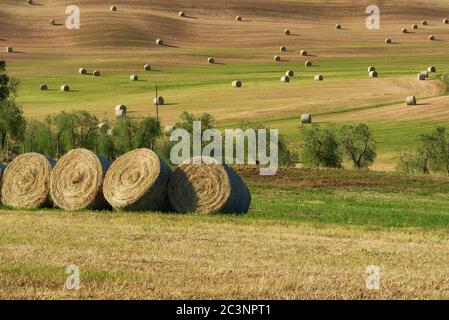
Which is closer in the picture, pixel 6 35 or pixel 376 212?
pixel 376 212

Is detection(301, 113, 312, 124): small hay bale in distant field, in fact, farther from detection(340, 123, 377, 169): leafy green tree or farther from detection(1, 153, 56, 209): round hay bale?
detection(1, 153, 56, 209): round hay bale

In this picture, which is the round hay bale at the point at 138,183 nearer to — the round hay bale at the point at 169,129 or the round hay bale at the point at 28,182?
the round hay bale at the point at 28,182

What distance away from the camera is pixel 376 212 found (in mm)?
25453

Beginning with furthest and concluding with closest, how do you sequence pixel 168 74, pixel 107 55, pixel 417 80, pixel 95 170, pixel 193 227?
pixel 107 55 → pixel 168 74 → pixel 417 80 → pixel 95 170 → pixel 193 227

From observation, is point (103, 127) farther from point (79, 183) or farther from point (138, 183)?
point (138, 183)

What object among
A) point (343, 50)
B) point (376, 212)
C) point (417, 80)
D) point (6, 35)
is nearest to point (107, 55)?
point (6, 35)

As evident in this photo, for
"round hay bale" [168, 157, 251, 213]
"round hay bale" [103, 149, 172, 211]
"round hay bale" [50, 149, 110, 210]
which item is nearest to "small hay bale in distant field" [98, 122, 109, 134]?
"round hay bale" [50, 149, 110, 210]

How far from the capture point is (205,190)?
927 inches

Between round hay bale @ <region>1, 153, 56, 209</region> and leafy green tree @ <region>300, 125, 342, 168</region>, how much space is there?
73.1ft

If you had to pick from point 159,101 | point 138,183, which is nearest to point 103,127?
point 159,101

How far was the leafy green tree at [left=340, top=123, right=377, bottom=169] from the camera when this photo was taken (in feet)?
156

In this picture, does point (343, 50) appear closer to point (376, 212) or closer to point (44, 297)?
point (376, 212)

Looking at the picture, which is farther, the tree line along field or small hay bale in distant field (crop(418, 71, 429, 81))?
small hay bale in distant field (crop(418, 71, 429, 81))
